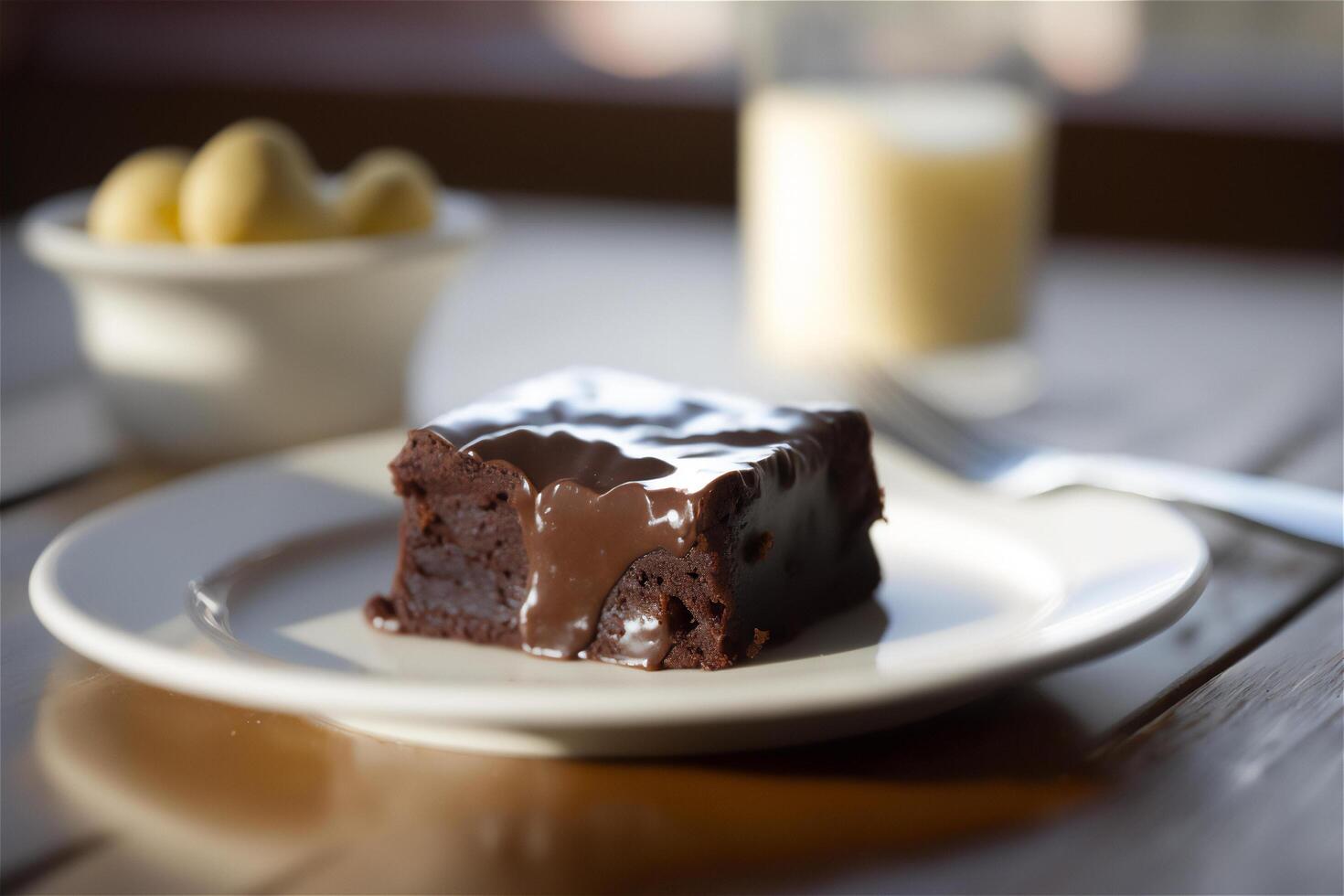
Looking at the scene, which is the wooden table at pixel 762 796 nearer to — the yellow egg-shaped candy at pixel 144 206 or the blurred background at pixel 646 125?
the yellow egg-shaped candy at pixel 144 206

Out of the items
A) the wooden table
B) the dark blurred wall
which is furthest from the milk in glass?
the dark blurred wall

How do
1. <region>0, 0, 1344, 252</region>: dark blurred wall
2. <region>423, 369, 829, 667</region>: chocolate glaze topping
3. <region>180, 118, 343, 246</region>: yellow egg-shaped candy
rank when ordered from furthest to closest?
<region>0, 0, 1344, 252</region>: dark blurred wall → <region>180, 118, 343, 246</region>: yellow egg-shaped candy → <region>423, 369, 829, 667</region>: chocolate glaze topping

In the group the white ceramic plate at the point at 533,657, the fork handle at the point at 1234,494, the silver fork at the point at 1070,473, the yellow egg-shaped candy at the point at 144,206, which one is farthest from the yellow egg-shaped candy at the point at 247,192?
the fork handle at the point at 1234,494

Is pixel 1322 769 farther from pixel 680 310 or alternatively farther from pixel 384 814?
pixel 680 310

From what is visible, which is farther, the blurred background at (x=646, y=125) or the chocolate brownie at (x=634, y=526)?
the blurred background at (x=646, y=125)

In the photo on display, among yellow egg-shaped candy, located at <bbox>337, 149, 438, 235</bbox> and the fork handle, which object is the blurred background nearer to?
yellow egg-shaped candy, located at <bbox>337, 149, 438, 235</bbox>

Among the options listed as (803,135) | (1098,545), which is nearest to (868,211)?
(803,135)
